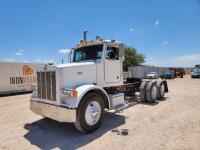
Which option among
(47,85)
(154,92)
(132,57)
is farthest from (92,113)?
(132,57)

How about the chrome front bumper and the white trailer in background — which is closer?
the chrome front bumper

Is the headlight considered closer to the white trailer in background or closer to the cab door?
→ the cab door

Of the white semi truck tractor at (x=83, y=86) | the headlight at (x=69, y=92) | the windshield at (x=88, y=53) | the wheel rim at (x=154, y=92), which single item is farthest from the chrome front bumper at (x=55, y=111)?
the wheel rim at (x=154, y=92)

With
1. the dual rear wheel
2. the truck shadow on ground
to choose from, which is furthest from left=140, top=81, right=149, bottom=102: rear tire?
the truck shadow on ground

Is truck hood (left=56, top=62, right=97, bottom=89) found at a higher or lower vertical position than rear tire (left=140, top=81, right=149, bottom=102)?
higher

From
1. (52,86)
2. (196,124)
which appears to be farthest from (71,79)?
(196,124)

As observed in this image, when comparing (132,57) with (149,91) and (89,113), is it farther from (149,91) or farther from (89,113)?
(89,113)

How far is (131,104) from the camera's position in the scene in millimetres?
8227

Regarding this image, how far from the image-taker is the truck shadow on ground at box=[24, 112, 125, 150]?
4.39 metres

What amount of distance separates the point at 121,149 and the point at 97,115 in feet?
5.04

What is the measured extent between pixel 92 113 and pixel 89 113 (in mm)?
111

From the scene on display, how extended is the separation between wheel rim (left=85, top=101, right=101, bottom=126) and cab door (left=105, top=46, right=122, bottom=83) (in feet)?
4.05

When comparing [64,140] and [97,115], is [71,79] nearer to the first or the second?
[97,115]

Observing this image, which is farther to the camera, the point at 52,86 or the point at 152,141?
the point at 52,86
